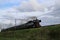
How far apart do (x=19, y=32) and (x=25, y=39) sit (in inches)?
69.1

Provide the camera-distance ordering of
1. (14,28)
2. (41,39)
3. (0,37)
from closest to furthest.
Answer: (41,39) → (0,37) → (14,28)

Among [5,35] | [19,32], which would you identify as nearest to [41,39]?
[19,32]

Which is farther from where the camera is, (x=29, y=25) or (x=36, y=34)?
(x=29, y=25)

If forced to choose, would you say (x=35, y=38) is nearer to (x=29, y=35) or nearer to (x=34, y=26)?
(x=29, y=35)

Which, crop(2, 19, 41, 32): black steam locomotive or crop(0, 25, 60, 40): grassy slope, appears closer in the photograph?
crop(0, 25, 60, 40): grassy slope

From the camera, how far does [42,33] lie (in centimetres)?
1833

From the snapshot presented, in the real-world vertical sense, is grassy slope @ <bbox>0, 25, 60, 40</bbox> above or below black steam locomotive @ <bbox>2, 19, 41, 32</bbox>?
below

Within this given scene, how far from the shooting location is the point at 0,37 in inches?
759

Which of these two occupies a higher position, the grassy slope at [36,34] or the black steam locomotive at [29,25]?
the black steam locomotive at [29,25]

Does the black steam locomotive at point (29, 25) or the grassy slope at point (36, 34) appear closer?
the grassy slope at point (36, 34)

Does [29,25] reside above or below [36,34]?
above

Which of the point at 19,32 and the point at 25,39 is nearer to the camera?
the point at 25,39

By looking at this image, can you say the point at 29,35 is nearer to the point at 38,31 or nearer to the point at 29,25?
the point at 38,31

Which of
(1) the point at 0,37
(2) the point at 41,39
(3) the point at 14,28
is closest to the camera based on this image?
(2) the point at 41,39
